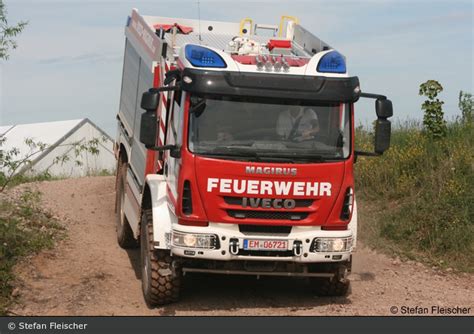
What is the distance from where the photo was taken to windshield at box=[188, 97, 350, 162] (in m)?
8.59

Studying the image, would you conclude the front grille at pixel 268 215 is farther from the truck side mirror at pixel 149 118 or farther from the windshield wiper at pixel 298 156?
the truck side mirror at pixel 149 118

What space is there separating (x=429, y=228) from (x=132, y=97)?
5042 millimetres

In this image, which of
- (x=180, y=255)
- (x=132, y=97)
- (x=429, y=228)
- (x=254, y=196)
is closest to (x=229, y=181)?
(x=254, y=196)

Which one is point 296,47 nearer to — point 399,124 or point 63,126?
point 399,124

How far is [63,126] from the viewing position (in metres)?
25.1

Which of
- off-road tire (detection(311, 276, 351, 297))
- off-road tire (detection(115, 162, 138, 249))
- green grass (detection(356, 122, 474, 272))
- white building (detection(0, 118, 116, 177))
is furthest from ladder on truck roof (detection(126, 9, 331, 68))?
white building (detection(0, 118, 116, 177))

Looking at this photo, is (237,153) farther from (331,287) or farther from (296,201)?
(331,287)

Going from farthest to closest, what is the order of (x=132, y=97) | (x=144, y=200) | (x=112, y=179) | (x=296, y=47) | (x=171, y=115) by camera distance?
(x=112, y=179)
(x=132, y=97)
(x=296, y=47)
(x=144, y=200)
(x=171, y=115)

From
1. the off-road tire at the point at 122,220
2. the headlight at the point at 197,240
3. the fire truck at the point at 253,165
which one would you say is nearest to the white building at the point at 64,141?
the off-road tire at the point at 122,220

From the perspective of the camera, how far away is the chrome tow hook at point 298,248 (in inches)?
345

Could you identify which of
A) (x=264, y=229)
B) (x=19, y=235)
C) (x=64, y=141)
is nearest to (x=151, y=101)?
(x=264, y=229)

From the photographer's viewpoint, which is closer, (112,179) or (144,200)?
(144,200)

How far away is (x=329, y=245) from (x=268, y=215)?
77 centimetres

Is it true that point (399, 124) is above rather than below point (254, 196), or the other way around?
above
